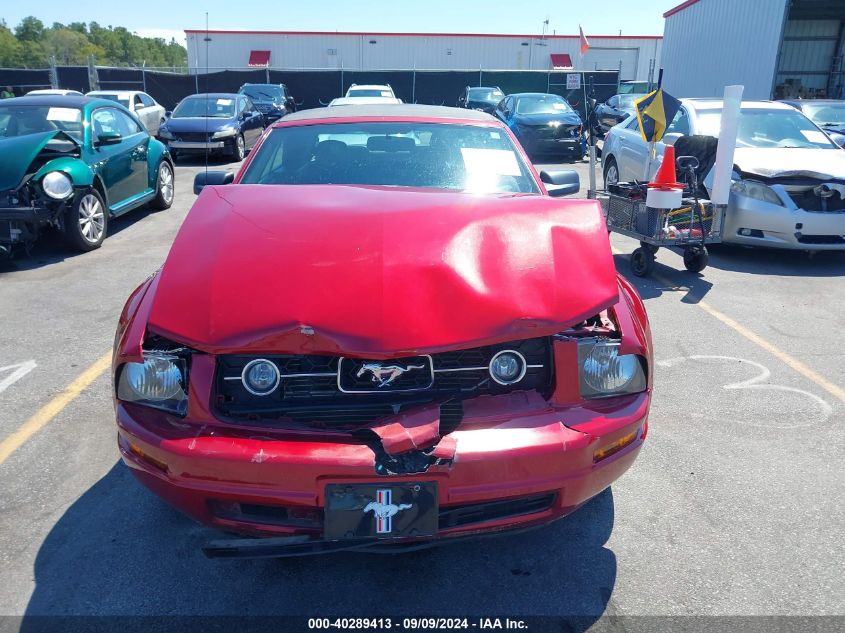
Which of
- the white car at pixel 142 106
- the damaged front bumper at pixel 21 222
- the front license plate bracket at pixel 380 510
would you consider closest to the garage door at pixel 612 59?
the white car at pixel 142 106

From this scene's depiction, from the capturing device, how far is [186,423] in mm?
2354

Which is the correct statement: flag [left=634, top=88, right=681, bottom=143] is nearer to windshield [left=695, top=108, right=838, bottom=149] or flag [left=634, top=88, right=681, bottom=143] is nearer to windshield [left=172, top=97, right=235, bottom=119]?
windshield [left=695, top=108, right=838, bottom=149]

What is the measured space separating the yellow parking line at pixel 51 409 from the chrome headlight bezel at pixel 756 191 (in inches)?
245

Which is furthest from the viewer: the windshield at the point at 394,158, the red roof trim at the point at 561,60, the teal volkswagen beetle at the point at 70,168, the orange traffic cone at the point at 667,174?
the red roof trim at the point at 561,60

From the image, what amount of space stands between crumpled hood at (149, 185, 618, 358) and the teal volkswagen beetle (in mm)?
4922

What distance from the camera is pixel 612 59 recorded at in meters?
44.2

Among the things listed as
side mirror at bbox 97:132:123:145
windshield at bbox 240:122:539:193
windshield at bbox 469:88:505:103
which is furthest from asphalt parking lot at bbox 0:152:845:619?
windshield at bbox 469:88:505:103

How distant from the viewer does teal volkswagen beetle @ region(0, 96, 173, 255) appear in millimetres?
6875

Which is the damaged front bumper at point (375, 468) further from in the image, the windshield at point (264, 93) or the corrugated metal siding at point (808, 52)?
the corrugated metal siding at point (808, 52)

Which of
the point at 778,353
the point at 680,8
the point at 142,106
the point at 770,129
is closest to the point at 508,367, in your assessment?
the point at 778,353

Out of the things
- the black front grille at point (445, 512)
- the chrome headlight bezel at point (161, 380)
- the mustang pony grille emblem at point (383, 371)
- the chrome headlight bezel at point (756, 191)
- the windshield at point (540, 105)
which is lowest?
the black front grille at point (445, 512)

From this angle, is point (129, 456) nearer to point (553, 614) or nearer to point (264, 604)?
point (264, 604)

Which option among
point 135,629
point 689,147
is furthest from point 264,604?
point 689,147

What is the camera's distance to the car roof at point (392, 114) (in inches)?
167
